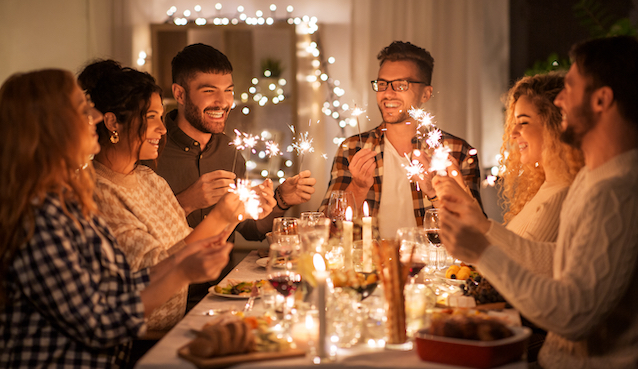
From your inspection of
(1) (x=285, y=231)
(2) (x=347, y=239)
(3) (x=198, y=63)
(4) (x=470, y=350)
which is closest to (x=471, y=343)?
(4) (x=470, y=350)

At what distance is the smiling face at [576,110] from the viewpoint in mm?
1473

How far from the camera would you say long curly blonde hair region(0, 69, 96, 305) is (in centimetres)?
133

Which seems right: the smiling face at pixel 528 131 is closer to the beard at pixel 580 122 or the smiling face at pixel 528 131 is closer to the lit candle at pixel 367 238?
the beard at pixel 580 122

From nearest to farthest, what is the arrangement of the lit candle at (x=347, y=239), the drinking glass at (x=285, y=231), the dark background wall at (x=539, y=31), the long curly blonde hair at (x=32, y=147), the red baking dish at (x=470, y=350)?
the red baking dish at (x=470, y=350) → the long curly blonde hair at (x=32, y=147) → the lit candle at (x=347, y=239) → the drinking glass at (x=285, y=231) → the dark background wall at (x=539, y=31)

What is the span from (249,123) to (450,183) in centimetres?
283

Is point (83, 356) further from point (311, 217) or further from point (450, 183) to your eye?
point (450, 183)

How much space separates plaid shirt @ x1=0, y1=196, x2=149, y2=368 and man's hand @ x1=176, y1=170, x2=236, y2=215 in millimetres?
1053

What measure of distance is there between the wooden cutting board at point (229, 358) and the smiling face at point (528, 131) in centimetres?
147

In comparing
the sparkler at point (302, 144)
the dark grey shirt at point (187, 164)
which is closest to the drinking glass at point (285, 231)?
the dark grey shirt at point (187, 164)

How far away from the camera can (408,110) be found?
3330 mm

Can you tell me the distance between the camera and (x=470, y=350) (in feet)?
4.05

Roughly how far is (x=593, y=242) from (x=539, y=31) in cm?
359

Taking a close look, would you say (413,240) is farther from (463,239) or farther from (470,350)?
(470,350)

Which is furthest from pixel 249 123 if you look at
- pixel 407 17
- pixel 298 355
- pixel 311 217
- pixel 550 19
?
pixel 298 355
